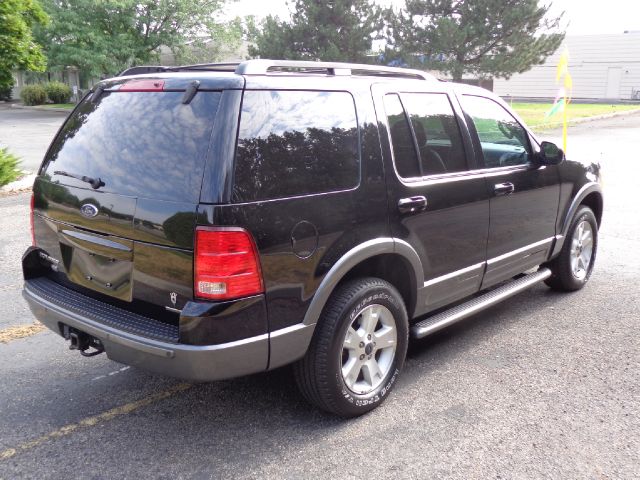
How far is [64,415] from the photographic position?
138 inches

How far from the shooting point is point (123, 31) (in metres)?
33.7

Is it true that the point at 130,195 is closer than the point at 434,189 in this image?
Yes

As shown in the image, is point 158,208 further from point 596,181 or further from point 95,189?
point 596,181

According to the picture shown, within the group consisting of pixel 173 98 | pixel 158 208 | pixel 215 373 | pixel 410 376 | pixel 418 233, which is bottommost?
pixel 410 376

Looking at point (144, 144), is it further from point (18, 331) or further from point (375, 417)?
point (18, 331)

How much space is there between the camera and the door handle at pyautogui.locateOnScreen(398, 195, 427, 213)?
3.57 metres

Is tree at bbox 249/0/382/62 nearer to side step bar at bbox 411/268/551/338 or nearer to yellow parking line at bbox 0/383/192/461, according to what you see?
side step bar at bbox 411/268/551/338

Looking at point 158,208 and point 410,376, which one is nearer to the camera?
point 158,208

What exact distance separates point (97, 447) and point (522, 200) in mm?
3317

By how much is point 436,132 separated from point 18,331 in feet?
11.3

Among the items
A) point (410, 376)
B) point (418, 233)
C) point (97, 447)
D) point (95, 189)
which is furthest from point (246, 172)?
point (410, 376)

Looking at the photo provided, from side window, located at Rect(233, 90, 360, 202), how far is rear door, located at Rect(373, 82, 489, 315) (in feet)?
1.03

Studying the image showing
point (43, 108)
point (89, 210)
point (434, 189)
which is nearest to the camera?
point (89, 210)

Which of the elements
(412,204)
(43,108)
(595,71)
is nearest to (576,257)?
(412,204)
